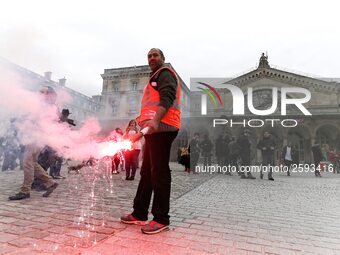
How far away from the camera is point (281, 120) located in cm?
2634

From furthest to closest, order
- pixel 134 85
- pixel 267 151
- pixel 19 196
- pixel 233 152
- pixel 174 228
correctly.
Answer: pixel 134 85 → pixel 233 152 → pixel 267 151 → pixel 19 196 → pixel 174 228

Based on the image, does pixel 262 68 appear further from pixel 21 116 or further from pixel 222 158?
pixel 21 116

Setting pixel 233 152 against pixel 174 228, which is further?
pixel 233 152

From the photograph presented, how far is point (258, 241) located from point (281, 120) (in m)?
26.2

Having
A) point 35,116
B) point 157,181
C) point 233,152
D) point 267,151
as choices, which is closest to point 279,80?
point 233,152

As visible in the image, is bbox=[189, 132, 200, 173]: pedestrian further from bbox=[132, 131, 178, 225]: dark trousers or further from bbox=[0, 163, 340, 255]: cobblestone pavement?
bbox=[132, 131, 178, 225]: dark trousers

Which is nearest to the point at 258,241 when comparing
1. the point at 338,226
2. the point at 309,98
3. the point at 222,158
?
the point at 338,226

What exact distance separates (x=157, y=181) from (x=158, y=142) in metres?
0.47

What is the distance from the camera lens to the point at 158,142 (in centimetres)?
303

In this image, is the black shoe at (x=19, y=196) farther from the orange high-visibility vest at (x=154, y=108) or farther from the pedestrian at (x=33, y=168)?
the orange high-visibility vest at (x=154, y=108)

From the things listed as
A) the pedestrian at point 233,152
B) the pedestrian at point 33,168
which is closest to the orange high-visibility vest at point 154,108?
the pedestrian at point 33,168

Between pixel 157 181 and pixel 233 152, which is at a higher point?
pixel 233 152

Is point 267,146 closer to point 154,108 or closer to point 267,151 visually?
point 267,151

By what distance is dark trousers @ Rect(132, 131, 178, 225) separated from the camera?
2953 mm
